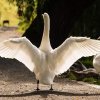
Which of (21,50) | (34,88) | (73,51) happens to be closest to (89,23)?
(34,88)

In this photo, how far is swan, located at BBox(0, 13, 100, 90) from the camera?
12.8 metres

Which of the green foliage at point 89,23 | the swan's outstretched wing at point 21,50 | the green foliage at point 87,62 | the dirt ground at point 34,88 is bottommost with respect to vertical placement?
the dirt ground at point 34,88

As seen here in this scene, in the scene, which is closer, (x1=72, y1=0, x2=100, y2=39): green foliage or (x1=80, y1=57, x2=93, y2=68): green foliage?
(x1=80, y1=57, x2=93, y2=68): green foliage

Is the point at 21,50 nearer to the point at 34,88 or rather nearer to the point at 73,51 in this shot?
the point at 73,51

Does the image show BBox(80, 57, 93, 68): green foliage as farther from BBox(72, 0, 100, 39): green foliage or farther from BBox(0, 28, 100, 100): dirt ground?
BBox(72, 0, 100, 39): green foliage

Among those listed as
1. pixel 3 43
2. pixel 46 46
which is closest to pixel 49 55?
pixel 46 46

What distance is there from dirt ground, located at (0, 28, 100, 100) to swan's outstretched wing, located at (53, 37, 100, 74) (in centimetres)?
66

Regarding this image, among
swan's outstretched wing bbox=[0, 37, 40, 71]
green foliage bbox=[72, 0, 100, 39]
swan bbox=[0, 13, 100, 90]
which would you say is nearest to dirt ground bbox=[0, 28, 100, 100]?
swan bbox=[0, 13, 100, 90]

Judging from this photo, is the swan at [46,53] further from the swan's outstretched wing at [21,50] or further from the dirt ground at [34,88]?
the dirt ground at [34,88]

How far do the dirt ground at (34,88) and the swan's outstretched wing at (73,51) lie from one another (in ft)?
2.15

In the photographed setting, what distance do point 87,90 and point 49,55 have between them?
172 cm

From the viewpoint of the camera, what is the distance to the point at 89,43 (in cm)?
1338

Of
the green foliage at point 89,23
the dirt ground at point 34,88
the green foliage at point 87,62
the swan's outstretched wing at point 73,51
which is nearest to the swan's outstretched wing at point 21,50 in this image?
the swan's outstretched wing at point 73,51

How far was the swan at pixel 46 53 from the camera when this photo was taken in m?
12.8
